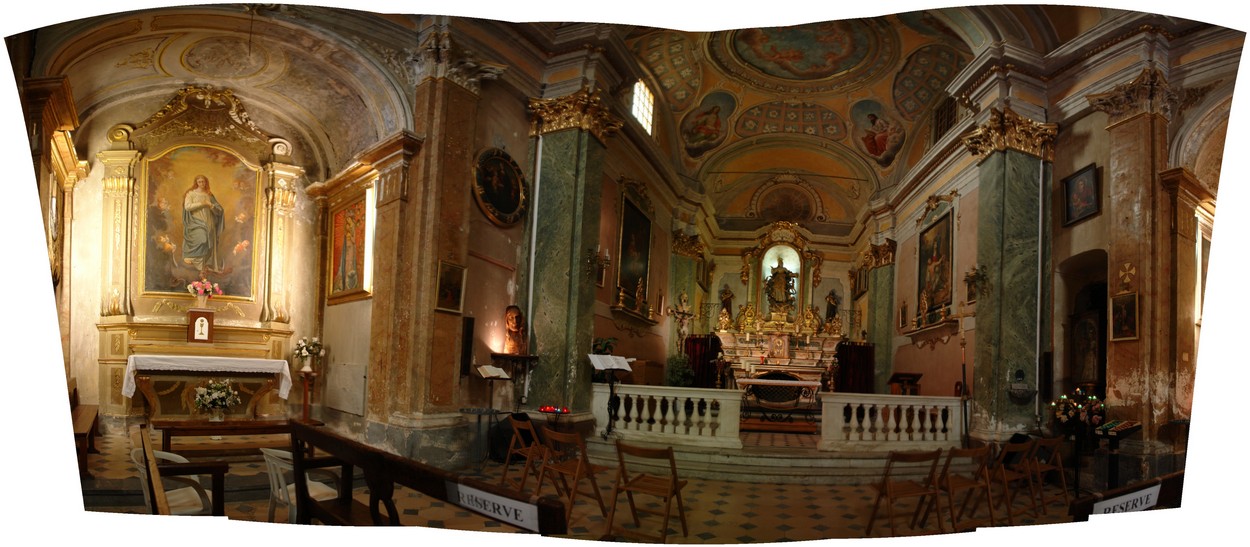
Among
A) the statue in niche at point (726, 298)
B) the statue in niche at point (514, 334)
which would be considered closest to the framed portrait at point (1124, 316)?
the statue in niche at point (726, 298)

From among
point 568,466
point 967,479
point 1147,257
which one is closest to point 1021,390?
point 967,479

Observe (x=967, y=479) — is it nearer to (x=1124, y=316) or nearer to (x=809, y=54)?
(x=1124, y=316)

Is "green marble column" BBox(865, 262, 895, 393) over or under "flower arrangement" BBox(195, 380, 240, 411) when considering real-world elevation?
over

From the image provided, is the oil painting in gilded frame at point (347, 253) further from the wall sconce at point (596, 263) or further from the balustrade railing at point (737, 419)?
the balustrade railing at point (737, 419)

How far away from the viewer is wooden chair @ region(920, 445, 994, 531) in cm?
438

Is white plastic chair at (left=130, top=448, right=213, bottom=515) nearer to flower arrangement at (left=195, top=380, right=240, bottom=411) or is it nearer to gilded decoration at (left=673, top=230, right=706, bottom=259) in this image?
flower arrangement at (left=195, top=380, right=240, bottom=411)

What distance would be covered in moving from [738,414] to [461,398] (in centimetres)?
163

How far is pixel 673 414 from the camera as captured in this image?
467cm

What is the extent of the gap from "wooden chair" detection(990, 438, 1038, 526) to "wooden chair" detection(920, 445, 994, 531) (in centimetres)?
5

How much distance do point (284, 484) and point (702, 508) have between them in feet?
7.63

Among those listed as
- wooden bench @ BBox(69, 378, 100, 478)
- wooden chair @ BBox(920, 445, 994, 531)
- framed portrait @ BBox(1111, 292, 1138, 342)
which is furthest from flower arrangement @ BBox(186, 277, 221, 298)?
framed portrait @ BBox(1111, 292, 1138, 342)

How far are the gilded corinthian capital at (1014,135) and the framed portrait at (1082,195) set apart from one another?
0.19 metres

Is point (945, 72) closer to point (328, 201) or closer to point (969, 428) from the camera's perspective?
point (969, 428)

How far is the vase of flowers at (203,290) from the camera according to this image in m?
4.51
